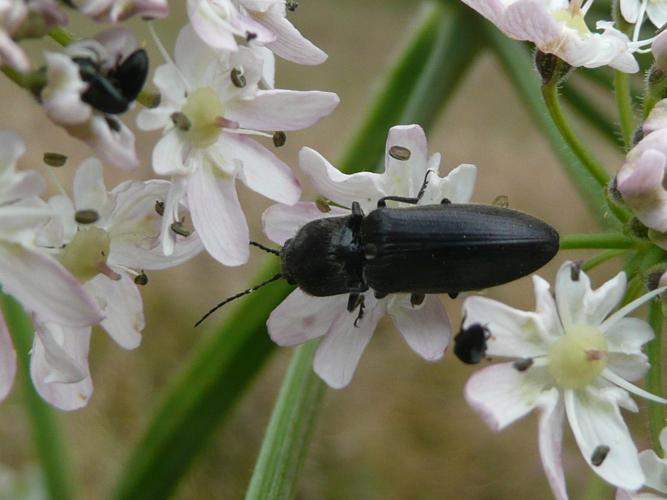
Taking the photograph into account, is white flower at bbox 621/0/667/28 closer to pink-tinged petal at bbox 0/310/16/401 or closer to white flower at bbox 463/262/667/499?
white flower at bbox 463/262/667/499

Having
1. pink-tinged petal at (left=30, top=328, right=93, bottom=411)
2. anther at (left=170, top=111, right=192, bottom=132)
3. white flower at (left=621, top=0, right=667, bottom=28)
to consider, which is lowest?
pink-tinged petal at (left=30, top=328, right=93, bottom=411)

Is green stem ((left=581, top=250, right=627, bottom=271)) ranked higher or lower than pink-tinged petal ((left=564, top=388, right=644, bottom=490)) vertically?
higher

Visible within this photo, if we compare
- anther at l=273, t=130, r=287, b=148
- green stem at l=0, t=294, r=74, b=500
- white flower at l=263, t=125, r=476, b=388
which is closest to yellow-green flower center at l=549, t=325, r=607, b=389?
white flower at l=263, t=125, r=476, b=388

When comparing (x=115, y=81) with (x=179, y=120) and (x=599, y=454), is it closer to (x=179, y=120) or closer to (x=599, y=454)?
(x=179, y=120)

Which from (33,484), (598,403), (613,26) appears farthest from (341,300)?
(33,484)

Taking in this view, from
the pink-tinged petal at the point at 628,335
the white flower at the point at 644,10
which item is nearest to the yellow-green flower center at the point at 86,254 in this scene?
the pink-tinged petal at the point at 628,335

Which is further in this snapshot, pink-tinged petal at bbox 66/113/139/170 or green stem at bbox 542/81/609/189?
green stem at bbox 542/81/609/189

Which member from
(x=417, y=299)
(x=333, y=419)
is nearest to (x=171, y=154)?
(x=417, y=299)
